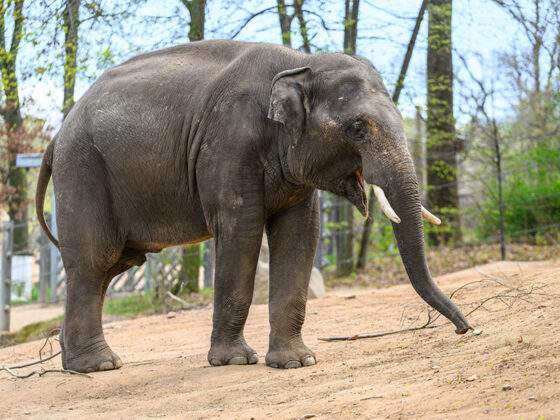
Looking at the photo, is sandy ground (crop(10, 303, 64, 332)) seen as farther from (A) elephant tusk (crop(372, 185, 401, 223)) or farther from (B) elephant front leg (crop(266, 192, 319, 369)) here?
(A) elephant tusk (crop(372, 185, 401, 223))

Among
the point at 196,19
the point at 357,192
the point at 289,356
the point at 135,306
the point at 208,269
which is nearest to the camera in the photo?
the point at 357,192

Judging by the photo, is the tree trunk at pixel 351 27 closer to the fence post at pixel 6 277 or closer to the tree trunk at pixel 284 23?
the tree trunk at pixel 284 23

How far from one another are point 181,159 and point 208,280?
1142 centimetres

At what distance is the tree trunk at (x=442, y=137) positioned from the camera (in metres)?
18.1

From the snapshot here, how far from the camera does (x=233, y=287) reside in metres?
6.86

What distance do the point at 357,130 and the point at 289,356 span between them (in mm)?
1657

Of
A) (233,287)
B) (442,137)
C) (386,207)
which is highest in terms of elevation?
(442,137)

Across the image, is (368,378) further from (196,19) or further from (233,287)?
(196,19)

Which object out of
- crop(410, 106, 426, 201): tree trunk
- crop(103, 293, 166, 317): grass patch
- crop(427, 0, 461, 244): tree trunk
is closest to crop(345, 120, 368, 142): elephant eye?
crop(103, 293, 166, 317): grass patch

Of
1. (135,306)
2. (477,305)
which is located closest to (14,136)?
(135,306)

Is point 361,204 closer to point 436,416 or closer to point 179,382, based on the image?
point 179,382

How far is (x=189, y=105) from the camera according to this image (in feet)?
23.7

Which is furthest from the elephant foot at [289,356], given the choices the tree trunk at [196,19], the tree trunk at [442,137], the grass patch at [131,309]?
the tree trunk at [442,137]

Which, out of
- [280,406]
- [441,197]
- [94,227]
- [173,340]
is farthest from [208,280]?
[280,406]
